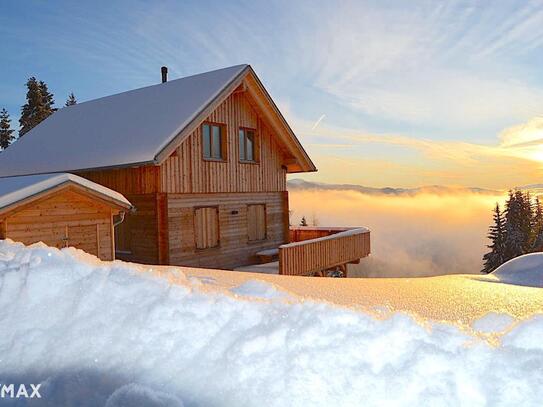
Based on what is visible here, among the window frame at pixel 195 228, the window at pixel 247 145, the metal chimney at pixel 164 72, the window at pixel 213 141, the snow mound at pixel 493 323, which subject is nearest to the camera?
the snow mound at pixel 493 323

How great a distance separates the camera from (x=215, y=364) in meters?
3.32

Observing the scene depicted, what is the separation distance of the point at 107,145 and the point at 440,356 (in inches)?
597

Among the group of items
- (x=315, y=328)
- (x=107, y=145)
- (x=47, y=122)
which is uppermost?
(x=47, y=122)

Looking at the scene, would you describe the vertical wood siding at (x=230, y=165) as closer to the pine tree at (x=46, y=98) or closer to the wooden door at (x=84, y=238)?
the wooden door at (x=84, y=238)

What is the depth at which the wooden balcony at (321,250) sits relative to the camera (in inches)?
573

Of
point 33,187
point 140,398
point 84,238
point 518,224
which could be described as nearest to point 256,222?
point 84,238

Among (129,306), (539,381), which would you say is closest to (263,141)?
(129,306)

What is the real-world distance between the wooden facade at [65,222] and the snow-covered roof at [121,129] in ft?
7.39

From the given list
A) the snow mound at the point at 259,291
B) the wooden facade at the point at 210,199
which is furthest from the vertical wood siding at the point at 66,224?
the snow mound at the point at 259,291

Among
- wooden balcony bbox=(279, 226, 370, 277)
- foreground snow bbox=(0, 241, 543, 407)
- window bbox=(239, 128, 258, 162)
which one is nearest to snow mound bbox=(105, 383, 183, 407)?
foreground snow bbox=(0, 241, 543, 407)

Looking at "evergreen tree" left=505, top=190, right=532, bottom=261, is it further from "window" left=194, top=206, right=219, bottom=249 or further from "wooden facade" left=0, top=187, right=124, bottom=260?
"wooden facade" left=0, top=187, right=124, bottom=260

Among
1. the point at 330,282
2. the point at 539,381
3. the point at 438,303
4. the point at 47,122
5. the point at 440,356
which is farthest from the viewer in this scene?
the point at 47,122

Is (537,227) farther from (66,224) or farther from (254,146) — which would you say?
(66,224)

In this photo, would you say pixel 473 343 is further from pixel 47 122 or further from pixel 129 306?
pixel 47 122
